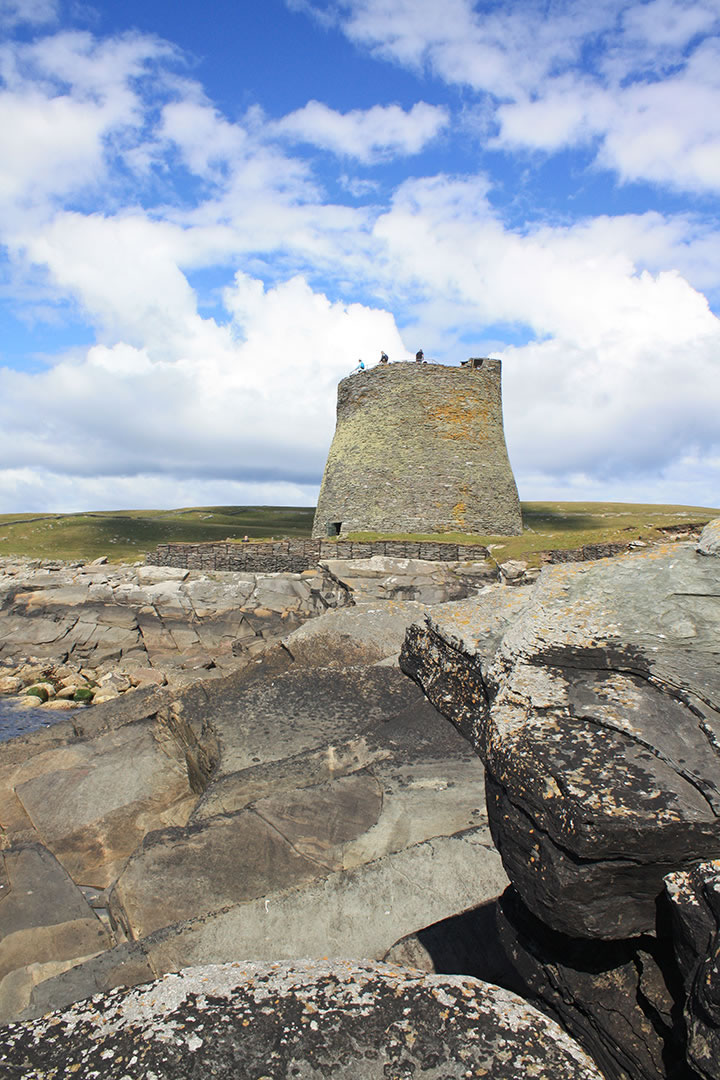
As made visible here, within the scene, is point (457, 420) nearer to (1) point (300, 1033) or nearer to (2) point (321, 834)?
(2) point (321, 834)

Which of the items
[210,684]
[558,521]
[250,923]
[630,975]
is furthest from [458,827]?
[558,521]

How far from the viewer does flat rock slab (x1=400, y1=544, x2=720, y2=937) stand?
7.57 ft

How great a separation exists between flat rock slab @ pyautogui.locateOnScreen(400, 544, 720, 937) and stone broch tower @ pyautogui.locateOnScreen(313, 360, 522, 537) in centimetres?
2539

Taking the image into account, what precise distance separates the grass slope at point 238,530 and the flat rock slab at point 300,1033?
2016cm

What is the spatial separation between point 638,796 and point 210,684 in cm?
649

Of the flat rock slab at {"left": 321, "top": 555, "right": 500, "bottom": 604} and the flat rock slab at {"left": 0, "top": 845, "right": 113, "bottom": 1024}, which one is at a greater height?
the flat rock slab at {"left": 321, "top": 555, "right": 500, "bottom": 604}

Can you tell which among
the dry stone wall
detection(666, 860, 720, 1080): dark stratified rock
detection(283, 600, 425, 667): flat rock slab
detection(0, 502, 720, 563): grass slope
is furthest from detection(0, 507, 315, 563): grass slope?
detection(666, 860, 720, 1080): dark stratified rock

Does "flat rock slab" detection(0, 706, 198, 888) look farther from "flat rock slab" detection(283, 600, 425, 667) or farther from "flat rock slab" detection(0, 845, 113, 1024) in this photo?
"flat rock slab" detection(283, 600, 425, 667)

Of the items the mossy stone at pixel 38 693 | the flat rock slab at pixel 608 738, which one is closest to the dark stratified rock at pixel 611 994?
the flat rock slab at pixel 608 738

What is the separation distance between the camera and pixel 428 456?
2914 cm

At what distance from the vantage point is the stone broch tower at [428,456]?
29031mm

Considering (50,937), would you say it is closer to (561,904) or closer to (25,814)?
(25,814)

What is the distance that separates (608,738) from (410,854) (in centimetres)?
240

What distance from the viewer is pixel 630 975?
2.48m
